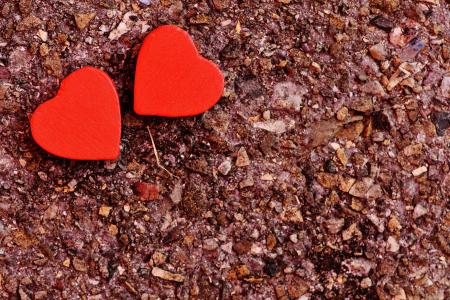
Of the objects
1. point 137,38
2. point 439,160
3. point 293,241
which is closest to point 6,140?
point 137,38

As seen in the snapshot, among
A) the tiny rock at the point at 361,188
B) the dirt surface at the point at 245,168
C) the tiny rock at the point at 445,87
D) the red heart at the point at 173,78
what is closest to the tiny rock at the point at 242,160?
the dirt surface at the point at 245,168

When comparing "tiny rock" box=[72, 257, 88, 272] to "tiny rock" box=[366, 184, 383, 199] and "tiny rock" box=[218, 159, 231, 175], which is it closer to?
"tiny rock" box=[218, 159, 231, 175]

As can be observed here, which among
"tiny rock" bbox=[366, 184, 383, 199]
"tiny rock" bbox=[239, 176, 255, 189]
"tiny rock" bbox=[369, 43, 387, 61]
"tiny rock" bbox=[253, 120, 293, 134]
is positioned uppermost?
"tiny rock" bbox=[369, 43, 387, 61]

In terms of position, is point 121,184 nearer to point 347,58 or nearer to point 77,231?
point 77,231

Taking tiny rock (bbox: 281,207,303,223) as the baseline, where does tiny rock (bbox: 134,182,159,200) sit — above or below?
above

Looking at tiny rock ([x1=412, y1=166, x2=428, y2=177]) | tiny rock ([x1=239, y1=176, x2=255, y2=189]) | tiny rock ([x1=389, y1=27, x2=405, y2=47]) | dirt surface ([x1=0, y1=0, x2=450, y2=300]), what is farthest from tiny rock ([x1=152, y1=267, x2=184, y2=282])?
tiny rock ([x1=389, y1=27, x2=405, y2=47])

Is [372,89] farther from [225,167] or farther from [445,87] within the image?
[225,167]
